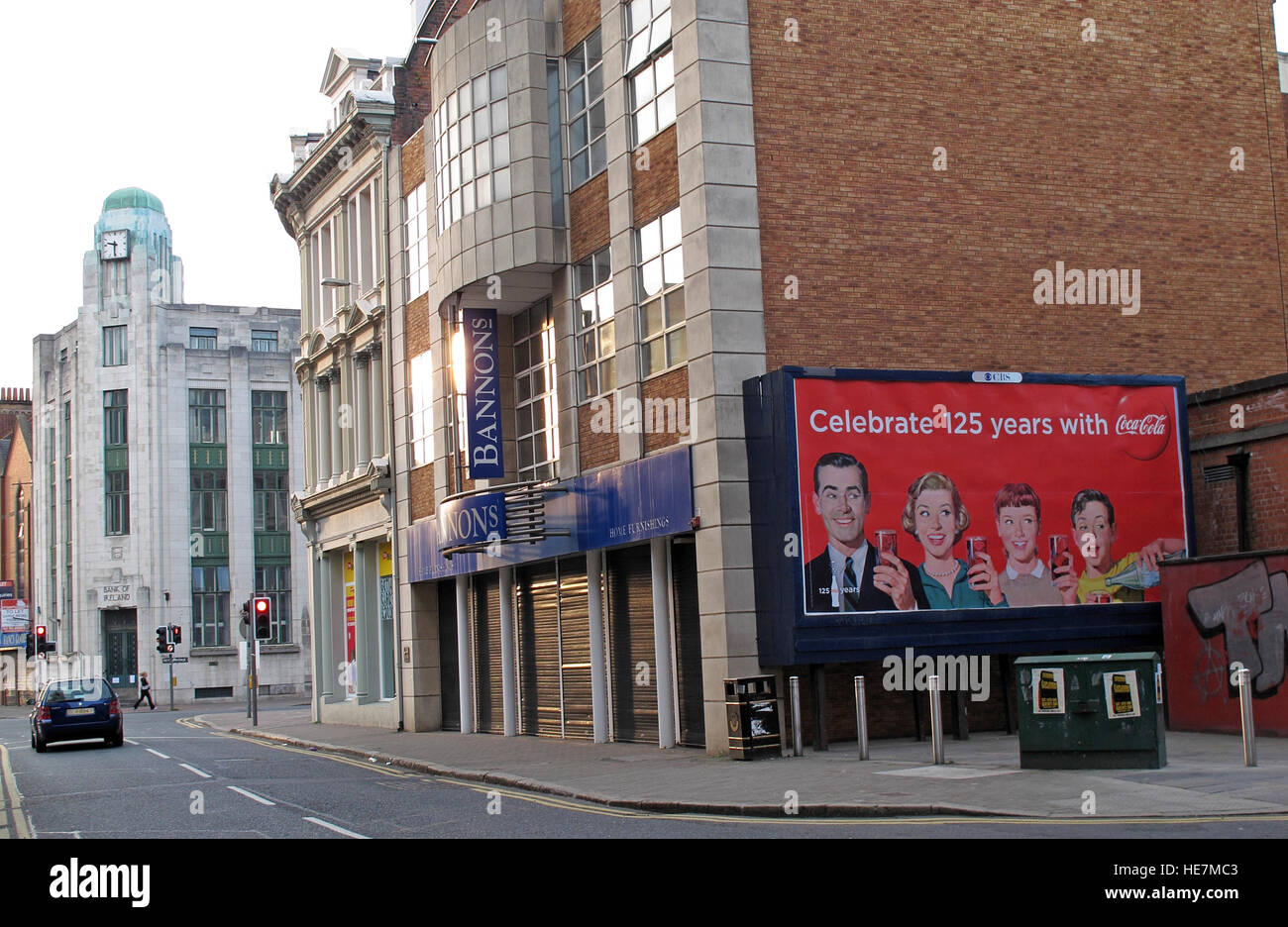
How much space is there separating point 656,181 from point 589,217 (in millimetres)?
2618

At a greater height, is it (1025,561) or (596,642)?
(1025,561)

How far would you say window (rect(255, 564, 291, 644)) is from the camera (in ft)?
226

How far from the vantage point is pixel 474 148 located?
25359 millimetres

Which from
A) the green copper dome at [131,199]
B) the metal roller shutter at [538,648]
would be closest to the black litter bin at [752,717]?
the metal roller shutter at [538,648]

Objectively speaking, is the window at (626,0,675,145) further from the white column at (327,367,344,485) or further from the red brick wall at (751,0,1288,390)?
the white column at (327,367,344,485)

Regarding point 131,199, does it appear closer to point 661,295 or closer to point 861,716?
point 661,295

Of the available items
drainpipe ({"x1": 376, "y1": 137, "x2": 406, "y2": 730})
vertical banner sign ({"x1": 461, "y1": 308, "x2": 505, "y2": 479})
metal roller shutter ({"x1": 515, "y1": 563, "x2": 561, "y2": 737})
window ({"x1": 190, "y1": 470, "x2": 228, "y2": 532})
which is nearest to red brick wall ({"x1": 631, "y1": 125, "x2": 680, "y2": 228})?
vertical banner sign ({"x1": 461, "y1": 308, "x2": 505, "y2": 479})

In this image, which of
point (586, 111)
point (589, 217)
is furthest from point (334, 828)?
point (586, 111)

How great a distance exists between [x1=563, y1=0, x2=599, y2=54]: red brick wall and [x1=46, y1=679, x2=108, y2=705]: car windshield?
16292mm

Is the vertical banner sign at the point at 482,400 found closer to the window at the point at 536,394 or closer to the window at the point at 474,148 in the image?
the window at the point at 536,394
